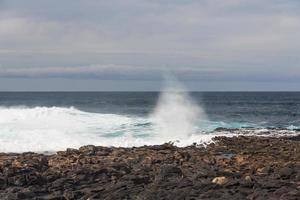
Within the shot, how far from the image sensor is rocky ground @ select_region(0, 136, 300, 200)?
14648mm

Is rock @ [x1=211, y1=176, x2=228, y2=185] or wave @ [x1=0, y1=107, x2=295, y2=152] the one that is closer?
rock @ [x1=211, y1=176, x2=228, y2=185]

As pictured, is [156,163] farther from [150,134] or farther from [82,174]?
[150,134]

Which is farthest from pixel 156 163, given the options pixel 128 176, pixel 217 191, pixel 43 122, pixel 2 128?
pixel 43 122

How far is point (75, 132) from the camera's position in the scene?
115 feet

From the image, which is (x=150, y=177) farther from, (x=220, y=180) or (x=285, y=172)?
(x=285, y=172)

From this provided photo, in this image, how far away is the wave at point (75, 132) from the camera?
29875 mm

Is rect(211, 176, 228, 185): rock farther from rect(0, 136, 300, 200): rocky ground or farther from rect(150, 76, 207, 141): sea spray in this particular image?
rect(150, 76, 207, 141): sea spray

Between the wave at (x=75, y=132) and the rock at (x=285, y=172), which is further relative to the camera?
the wave at (x=75, y=132)

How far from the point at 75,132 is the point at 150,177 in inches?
766

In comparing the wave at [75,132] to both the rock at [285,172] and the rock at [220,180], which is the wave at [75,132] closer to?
the rock at [285,172]

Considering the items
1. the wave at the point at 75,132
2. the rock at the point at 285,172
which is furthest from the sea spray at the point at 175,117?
the rock at the point at 285,172

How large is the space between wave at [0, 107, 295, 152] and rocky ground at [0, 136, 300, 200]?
7346 millimetres

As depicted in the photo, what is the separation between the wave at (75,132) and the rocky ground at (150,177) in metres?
7.35

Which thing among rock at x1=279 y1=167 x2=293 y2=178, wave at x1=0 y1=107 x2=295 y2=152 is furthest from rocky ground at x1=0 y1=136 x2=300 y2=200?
wave at x1=0 y1=107 x2=295 y2=152
